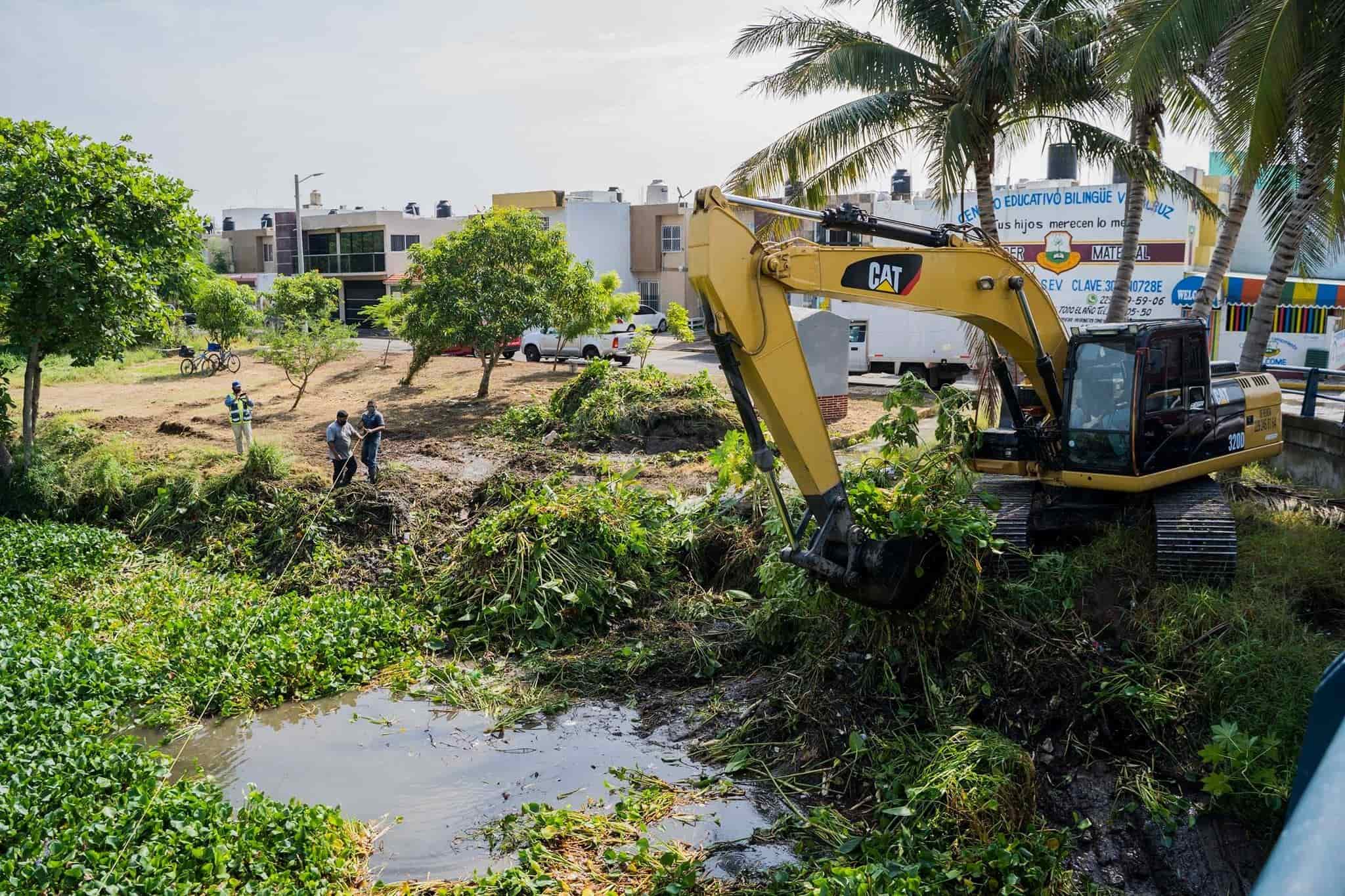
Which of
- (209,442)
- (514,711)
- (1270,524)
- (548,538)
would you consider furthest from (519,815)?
(209,442)

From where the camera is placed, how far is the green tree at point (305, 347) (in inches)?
976

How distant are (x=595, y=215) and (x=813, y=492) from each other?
47.4 meters

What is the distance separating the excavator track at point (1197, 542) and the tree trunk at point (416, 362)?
65.3ft

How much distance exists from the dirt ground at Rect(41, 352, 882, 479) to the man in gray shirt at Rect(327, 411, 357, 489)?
2.47m

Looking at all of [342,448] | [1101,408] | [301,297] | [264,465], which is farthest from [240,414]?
[301,297]

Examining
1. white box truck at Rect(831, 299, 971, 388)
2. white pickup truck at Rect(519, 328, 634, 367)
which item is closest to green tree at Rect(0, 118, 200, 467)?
white pickup truck at Rect(519, 328, 634, 367)

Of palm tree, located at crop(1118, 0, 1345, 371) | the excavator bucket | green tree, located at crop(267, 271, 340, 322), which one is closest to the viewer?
the excavator bucket

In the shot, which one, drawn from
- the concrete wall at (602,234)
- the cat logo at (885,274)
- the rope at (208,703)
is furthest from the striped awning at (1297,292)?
the concrete wall at (602,234)

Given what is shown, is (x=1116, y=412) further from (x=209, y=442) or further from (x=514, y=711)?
(x=209, y=442)

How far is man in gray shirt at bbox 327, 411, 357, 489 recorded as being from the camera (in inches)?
596

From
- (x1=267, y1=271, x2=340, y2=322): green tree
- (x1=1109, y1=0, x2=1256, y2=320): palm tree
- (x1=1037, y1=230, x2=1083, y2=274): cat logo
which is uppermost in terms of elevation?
(x1=1109, y1=0, x2=1256, y2=320): palm tree

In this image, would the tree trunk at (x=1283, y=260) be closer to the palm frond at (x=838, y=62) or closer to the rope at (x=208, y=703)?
the palm frond at (x=838, y=62)

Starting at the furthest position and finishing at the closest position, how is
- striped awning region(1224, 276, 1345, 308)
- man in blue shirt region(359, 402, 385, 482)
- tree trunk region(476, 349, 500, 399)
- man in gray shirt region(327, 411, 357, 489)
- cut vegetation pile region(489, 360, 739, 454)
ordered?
striped awning region(1224, 276, 1345, 308) < tree trunk region(476, 349, 500, 399) < cut vegetation pile region(489, 360, 739, 454) < man in blue shirt region(359, 402, 385, 482) < man in gray shirt region(327, 411, 357, 489)

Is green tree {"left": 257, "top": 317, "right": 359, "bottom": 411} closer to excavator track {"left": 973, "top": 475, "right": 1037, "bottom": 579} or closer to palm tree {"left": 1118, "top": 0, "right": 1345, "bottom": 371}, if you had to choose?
excavator track {"left": 973, "top": 475, "right": 1037, "bottom": 579}
